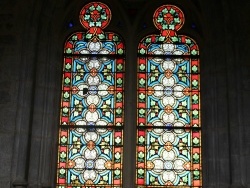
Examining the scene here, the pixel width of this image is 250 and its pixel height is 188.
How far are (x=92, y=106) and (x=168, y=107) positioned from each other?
1238 mm

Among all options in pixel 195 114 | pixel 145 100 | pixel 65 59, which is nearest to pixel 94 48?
pixel 65 59

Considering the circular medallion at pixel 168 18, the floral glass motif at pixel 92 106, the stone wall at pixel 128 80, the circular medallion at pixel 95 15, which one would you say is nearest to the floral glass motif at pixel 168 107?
the circular medallion at pixel 168 18

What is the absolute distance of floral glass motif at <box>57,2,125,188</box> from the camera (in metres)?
11.0

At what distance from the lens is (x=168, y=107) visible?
11.4 meters

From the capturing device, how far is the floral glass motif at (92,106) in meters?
11.0

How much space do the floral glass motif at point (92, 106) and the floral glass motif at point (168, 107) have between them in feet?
1.22

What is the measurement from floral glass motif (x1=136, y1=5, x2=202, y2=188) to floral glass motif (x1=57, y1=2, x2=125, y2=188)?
0.37 meters

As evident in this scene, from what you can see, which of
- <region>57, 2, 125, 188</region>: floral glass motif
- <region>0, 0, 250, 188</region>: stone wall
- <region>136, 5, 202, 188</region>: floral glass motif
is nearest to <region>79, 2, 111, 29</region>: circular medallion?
<region>57, 2, 125, 188</region>: floral glass motif

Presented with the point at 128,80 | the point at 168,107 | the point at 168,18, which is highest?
the point at 168,18

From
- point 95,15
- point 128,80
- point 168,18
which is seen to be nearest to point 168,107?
point 128,80

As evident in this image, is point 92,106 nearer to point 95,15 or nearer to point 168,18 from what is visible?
point 95,15

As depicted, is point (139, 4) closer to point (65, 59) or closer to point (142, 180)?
point (65, 59)

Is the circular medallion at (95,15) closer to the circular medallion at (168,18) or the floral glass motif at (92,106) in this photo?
the floral glass motif at (92,106)
